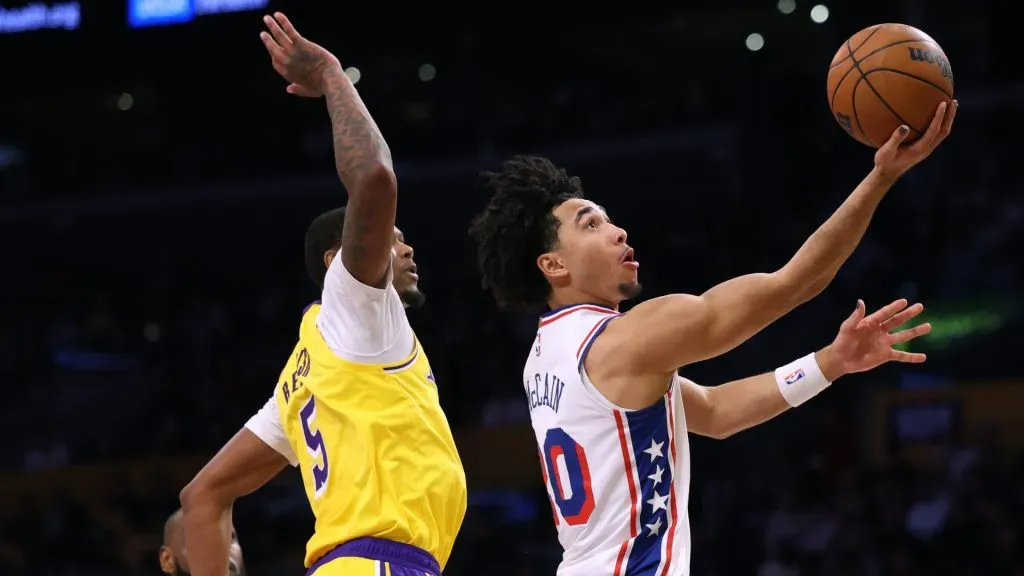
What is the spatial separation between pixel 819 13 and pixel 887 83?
11.5 m

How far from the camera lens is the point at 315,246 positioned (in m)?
4.28

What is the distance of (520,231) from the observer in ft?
13.7

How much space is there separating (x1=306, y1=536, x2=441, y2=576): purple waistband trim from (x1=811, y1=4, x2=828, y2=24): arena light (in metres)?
12.1

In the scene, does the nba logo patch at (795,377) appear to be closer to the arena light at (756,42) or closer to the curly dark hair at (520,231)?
the curly dark hair at (520,231)

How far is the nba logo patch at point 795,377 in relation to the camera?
4.24 m

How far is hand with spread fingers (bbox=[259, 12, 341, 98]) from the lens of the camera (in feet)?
11.7

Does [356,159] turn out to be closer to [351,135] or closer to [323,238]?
[351,135]

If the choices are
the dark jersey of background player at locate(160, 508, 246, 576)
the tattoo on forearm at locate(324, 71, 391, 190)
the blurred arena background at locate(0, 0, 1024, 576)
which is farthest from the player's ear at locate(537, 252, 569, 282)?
the blurred arena background at locate(0, 0, 1024, 576)

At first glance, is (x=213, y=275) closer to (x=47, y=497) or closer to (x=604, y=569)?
(x=47, y=497)

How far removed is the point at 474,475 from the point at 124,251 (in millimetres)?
8696

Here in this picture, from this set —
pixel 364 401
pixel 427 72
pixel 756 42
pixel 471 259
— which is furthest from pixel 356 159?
pixel 756 42

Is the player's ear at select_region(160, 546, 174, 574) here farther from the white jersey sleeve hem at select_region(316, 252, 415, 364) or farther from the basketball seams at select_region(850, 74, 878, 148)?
the basketball seams at select_region(850, 74, 878, 148)

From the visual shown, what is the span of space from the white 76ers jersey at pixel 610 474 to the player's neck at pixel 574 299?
0.21 meters

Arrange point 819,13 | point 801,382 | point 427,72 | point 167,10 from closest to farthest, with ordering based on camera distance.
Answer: point 801,382 < point 167,10 < point 819,13 < point 427,72
